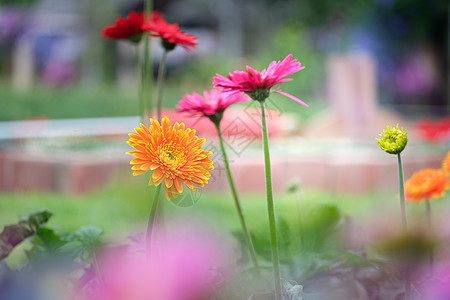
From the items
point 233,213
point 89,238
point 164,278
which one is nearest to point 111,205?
point 233,213

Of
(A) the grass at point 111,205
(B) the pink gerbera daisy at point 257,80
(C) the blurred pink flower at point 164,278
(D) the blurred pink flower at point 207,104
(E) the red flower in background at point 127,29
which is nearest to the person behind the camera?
(C) the blurred pink flower at point 164,278

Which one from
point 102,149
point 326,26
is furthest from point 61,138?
point 326,26

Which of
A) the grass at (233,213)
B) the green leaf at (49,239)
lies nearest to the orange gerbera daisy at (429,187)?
the grass at (233,213)

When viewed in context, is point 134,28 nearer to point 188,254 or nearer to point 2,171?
point 188,254

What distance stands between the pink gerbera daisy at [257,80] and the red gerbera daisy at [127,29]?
356 mm

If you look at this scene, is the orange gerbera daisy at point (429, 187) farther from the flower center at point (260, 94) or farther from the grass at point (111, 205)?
the grass at point (111, 205)

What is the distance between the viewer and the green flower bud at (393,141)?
50 cm

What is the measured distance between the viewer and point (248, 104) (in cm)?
75

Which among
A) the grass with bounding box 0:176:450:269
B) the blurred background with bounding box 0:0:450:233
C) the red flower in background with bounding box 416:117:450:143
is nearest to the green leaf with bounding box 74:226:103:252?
the grass with bounding box 0:176:450:269

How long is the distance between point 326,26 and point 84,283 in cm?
953

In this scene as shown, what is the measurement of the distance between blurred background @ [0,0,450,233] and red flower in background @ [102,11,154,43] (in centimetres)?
22

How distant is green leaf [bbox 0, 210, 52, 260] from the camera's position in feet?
2.00

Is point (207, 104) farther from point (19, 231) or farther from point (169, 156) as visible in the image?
point (19, 231)

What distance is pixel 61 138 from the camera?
3627 millimetres
